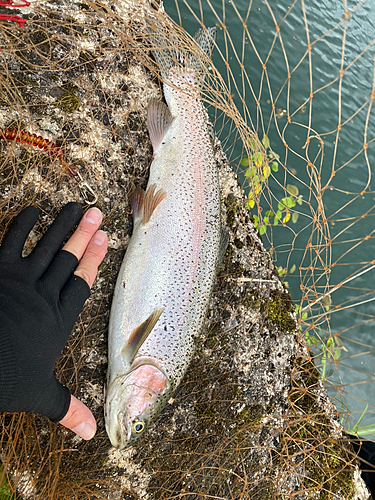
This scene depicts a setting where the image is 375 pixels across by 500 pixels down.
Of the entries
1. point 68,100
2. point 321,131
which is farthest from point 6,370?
point 321,131

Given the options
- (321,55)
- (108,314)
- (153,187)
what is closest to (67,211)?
(153,187)

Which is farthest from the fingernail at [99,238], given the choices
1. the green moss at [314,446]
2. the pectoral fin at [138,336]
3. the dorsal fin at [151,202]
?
the green moss at [314,446]

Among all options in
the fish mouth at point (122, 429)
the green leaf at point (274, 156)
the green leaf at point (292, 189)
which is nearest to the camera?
the fish mouth at point (122, 429)

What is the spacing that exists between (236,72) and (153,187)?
105 inches

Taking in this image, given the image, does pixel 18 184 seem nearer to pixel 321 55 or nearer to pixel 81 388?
pixel 81 388

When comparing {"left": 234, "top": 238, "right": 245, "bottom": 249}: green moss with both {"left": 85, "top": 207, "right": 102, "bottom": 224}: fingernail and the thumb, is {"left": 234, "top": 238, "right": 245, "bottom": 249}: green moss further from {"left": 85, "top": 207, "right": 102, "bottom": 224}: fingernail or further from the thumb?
the thumb

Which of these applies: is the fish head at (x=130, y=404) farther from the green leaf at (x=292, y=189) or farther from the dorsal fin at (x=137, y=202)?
the green leaf at (x=292, y=189)

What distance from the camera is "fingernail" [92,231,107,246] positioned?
2.73m

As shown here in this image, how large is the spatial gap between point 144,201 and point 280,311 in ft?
5.72

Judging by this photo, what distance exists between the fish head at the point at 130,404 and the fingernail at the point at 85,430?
169 millimetres

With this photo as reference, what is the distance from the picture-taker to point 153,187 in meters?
2.73

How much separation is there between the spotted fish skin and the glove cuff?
27.2 inches

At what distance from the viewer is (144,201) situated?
9.00ft

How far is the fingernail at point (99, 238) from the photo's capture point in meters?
2.73
